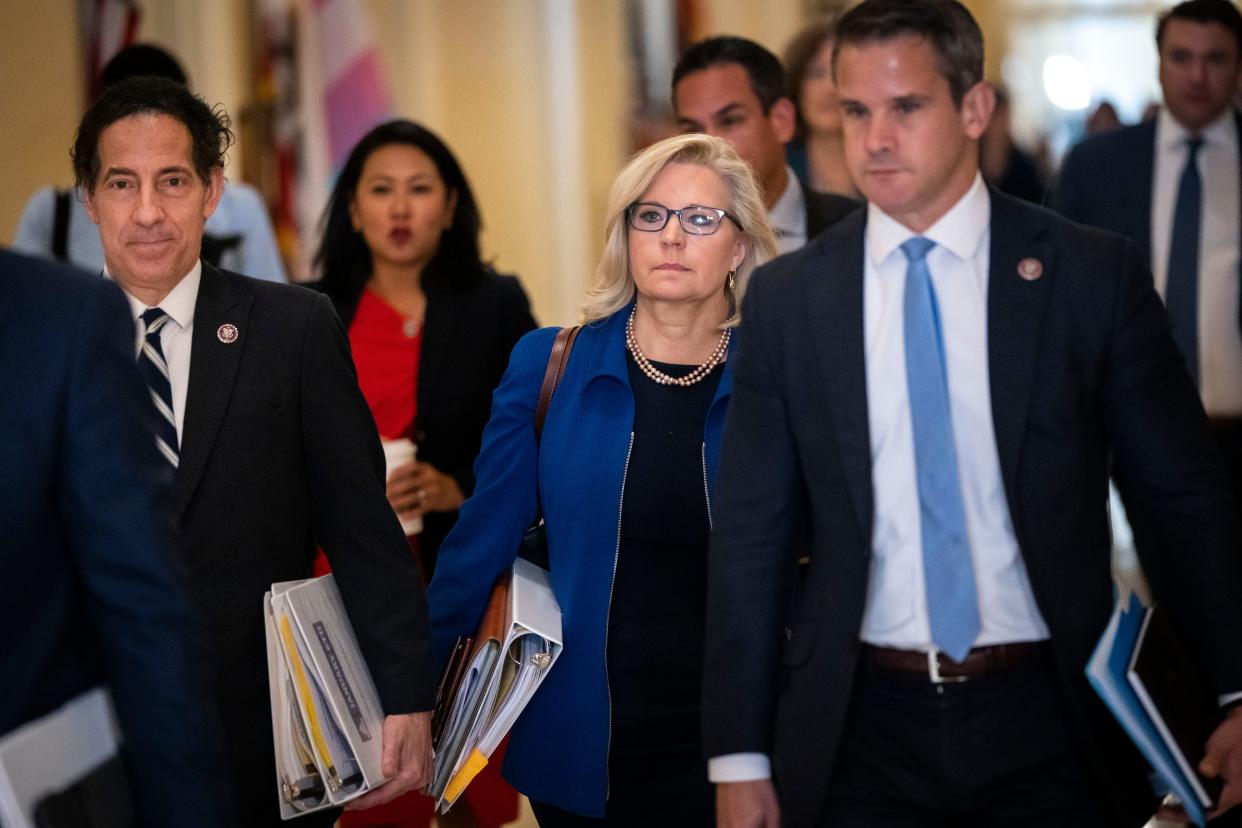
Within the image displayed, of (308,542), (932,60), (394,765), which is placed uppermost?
(932,60)

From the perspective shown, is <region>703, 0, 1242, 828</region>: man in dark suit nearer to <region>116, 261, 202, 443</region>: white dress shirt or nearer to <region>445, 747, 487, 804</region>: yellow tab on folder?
<region>445, 747, 487, 804</region>: yellow tab on folder

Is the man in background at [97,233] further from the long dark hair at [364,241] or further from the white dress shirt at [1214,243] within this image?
the white dress shirt at [1214,243]

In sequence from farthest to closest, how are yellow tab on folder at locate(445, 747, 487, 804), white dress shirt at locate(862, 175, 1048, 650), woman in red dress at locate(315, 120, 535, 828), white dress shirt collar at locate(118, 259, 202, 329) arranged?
1. woman in red dress at locate(315, 120, 535, 828)
2. yellow tab on folder at locate(445, 747, 487, 804)
3. white dress shirt collar at locate(118, 259, 202, 329)
4. white dress shirt at locate(862, 175, 1048, 650)

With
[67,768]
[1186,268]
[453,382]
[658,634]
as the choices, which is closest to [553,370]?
[658,634]

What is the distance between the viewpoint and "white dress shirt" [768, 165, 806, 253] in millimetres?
5031

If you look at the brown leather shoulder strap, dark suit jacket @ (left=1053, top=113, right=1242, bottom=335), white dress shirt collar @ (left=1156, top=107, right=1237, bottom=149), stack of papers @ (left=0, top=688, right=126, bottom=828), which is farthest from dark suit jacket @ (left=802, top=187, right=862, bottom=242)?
stack of papers @ (left=0, top=688, right=126, bottom=828)

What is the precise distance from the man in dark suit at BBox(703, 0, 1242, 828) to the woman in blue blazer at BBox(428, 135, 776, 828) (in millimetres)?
717

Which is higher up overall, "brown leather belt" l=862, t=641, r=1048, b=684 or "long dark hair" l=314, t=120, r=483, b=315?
"long dark hair" l=314, t=120, r=483, b=315

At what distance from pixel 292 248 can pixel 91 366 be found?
7503 mm

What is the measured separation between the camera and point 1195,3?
5590 mm

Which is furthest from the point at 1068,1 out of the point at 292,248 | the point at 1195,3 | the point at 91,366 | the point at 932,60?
the point at 91,366

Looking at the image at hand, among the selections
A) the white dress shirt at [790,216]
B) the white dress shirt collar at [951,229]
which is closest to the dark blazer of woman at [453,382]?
the white dress shirt at [790,216]

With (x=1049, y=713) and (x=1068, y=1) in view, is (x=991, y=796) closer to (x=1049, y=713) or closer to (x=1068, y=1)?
(x=1049, y=713)

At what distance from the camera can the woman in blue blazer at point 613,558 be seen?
3.58m
